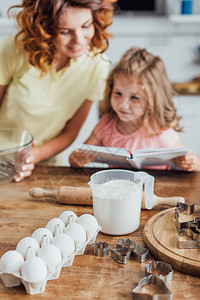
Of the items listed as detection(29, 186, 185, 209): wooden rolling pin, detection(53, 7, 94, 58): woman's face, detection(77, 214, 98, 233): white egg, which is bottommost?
detection(29, 186, 185, 209): wooden rolling pin

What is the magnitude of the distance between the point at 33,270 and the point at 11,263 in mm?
54

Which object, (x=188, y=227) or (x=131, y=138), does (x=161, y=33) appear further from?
(x=188, y=227)

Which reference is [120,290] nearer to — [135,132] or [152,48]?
→ [135,132]

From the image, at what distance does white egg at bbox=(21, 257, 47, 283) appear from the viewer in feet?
2.42

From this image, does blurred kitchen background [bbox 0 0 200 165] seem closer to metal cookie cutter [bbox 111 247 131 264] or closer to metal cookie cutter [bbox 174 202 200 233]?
metal cookie cutter [bbox 174 202 200 233]

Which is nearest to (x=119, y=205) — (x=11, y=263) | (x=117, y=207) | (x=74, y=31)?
(x=117, y=207)

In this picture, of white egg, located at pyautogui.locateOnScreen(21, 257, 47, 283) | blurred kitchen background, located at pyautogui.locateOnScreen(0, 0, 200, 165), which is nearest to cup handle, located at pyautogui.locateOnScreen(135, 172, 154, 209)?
white egg, located at pyautogui.locateOnScreen(21, 257, 47, 283)

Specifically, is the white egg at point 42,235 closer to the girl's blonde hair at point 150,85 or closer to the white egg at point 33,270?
the white egg at point 33,270

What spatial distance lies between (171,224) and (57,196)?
39 cm

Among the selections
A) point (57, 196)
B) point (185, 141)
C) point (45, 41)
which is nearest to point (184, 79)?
point (185, 141)

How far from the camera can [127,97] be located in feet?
5.67

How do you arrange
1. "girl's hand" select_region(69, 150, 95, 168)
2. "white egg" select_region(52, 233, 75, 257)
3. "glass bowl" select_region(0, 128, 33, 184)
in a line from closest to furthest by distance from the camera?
1. "white egg" select_region(52, 233, 75, 257)
2. "glass bowl" select_region(0, 128, 33, 184)
3. "girl's hand" select_region(69, 150, 95, 168)

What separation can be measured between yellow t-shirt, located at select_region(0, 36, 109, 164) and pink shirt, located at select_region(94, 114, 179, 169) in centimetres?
15

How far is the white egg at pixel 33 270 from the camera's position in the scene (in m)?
0.74
